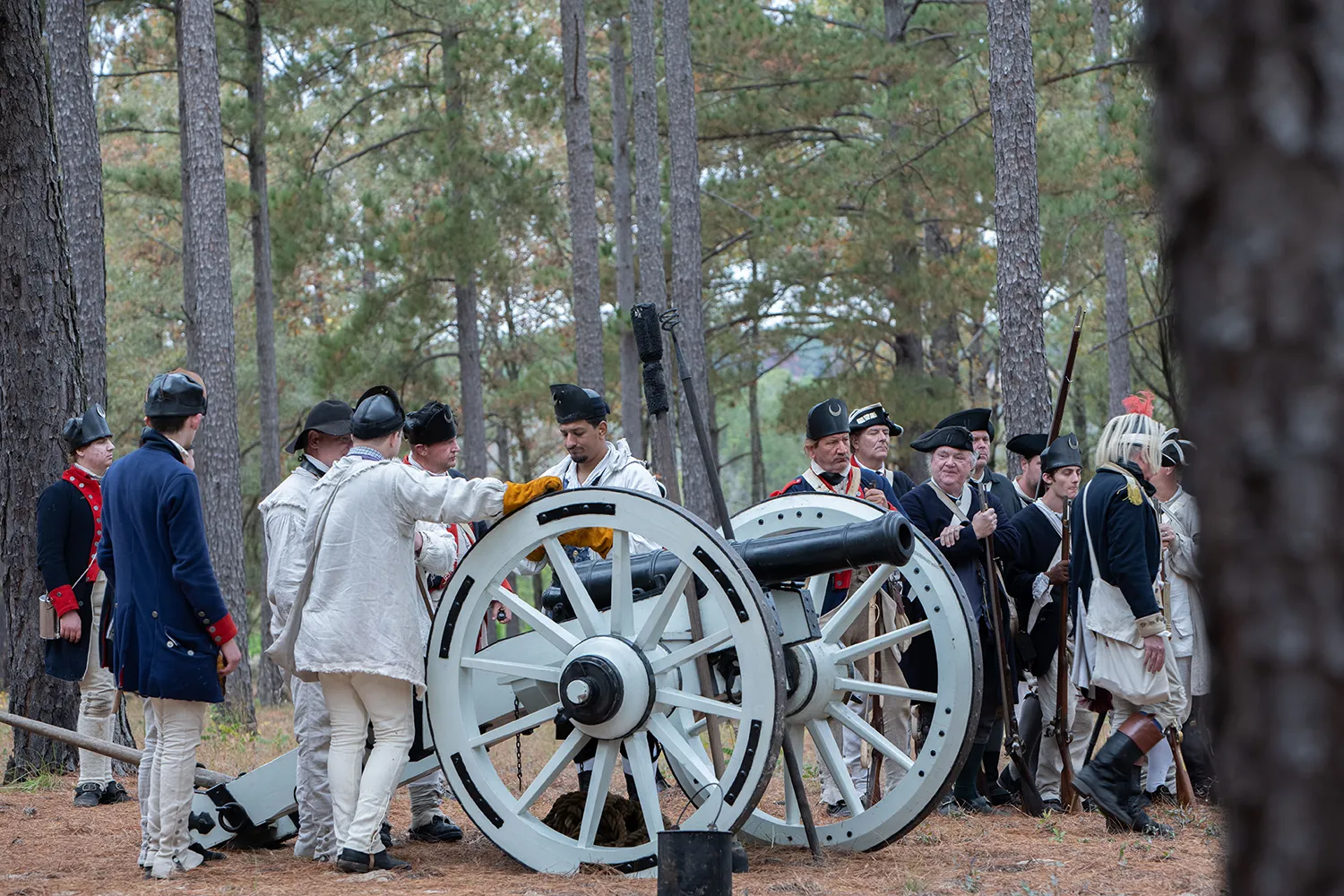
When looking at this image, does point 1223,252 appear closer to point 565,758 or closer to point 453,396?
point 565,758

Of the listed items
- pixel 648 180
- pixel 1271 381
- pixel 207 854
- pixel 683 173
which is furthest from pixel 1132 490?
pixel 648 180

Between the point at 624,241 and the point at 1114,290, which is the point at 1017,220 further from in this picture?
the point at 1114,290

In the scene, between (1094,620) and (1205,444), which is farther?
(1094,620)

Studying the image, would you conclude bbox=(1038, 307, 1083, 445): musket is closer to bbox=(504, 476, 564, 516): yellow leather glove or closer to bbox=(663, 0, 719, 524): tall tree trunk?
bbox=(504, 476, 564, 516): yellow leather glove

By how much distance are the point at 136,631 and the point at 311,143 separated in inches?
577

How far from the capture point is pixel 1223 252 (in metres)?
1.44

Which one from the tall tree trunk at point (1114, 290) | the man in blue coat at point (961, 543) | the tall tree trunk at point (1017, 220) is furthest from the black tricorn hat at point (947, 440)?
the tall tree trunk at point (1114, 290)

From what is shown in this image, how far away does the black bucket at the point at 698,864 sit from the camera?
14.6 feet

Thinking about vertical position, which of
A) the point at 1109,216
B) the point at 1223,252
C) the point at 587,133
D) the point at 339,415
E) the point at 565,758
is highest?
the point at 587,133

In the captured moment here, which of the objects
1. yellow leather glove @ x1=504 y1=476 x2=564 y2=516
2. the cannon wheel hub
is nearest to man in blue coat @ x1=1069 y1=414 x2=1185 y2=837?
the cannon wheel hub

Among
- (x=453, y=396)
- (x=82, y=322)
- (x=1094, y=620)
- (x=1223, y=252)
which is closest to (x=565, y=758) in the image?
(x=1094, y=620)

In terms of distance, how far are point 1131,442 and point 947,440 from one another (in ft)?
3.41

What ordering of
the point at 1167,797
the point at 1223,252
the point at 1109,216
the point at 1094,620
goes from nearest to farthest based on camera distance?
the point at 1223,252 < the point at 1094,620 < the point at 1167,797 < the point at 1109,216

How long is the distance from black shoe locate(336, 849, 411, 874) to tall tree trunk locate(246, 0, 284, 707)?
12279 millimetres
